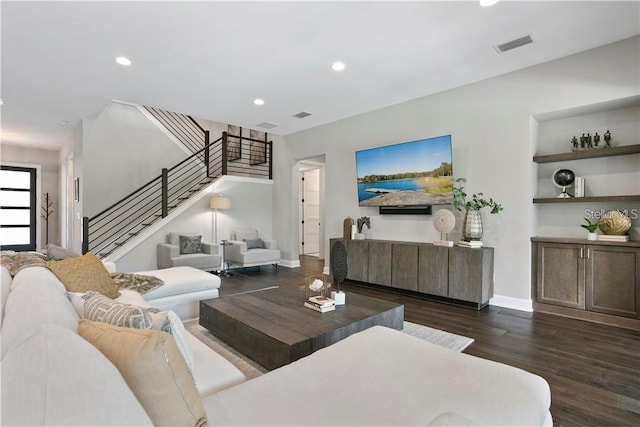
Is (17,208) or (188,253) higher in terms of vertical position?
(17,208)

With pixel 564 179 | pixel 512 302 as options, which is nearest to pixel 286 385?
pixel 512 302

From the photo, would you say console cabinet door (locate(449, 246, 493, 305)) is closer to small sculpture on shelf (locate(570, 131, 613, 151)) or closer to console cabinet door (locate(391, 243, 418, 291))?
console cabinet door (locate(391, 243, 418, 291))

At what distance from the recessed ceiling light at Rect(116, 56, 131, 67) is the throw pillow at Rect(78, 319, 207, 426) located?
369 cm

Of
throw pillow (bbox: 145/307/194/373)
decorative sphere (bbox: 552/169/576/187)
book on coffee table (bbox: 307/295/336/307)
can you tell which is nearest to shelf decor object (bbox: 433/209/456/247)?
decorative sphere (bbox: 552/169/576/187)

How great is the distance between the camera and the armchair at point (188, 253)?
224 inches

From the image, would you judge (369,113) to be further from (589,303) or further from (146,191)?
(146,191)

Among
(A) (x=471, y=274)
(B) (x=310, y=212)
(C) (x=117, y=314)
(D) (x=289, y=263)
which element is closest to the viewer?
(C) (x=117, y=314)

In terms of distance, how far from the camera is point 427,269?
448 centimetres

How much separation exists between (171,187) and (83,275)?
5.30m

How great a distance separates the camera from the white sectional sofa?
754mm

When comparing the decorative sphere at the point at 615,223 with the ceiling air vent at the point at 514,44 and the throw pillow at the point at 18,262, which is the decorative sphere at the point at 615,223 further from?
the throw pillow at the point at 18,262

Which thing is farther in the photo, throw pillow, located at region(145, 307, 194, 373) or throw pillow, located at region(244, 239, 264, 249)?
throw pillow, located at region(244, 239, 264, 249)

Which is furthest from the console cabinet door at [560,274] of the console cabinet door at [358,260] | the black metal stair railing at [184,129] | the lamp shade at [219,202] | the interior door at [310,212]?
the black metal stair railing at [184,129]

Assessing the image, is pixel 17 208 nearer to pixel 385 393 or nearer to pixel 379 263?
pixel 379 263
